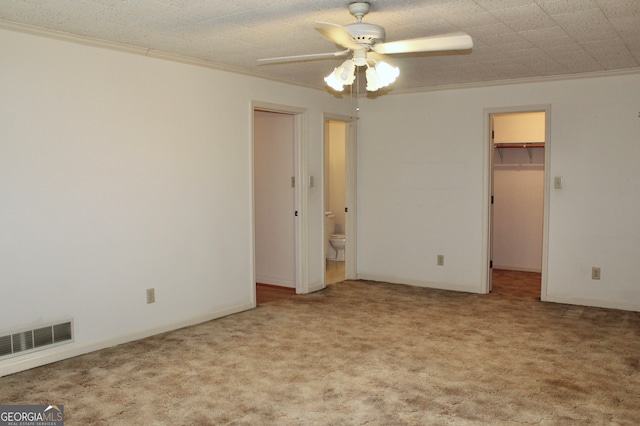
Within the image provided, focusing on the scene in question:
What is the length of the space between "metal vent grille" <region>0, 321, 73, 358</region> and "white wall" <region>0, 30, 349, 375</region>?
58 mm

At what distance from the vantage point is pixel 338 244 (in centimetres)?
809

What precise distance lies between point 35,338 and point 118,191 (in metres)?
1.20

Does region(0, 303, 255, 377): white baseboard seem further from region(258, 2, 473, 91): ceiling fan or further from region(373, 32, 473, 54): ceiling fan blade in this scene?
region(373, 32, 473, 54): ceiling fan blade

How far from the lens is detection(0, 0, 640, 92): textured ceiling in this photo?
3193 mm

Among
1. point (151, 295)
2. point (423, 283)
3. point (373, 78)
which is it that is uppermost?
point (373, 78)

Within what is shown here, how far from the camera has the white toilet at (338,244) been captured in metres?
8.05

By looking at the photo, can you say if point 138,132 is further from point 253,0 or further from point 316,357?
point 316,357

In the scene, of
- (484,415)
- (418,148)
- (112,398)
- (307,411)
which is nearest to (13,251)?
(112,398)

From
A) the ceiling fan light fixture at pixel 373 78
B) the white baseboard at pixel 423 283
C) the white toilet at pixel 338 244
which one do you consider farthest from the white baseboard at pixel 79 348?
the white toilet at pixel 338 244

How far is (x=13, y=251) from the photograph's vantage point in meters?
3.61

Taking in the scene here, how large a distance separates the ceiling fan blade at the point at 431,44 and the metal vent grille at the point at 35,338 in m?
2.91

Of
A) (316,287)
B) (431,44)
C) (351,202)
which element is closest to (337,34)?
(431,44)

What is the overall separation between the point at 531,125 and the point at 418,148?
1817mm

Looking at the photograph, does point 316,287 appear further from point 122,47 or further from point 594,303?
point 122,47
